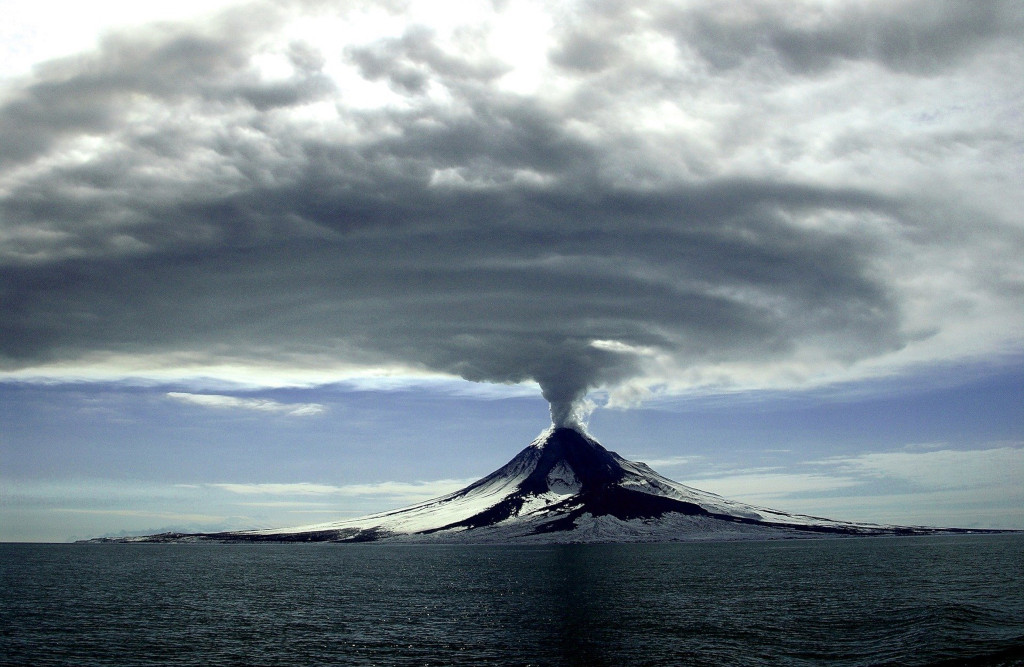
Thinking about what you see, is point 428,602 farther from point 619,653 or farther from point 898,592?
point 898,592

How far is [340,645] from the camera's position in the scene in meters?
83.5

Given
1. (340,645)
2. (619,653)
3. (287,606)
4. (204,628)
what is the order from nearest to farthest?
(619,653) → (340,645) → (204,628) → (287,606)

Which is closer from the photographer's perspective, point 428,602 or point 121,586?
point 428,602

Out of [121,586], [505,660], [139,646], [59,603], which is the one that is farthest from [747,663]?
[121,586]

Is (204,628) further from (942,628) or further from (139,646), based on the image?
(942,628)

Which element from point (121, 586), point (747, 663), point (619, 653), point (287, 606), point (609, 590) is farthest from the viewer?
point (121, 586)

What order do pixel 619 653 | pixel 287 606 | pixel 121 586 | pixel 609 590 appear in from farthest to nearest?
pixel 121 586
pixel 609 590
pixel 287 606
pixel 619 653

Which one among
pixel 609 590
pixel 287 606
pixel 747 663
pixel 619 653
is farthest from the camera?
pixel 609 590

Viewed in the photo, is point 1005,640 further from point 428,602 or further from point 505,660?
point 428,602

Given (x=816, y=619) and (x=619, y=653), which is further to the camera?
(x=816, y=619)

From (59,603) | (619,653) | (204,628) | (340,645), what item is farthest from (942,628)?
(59,603)

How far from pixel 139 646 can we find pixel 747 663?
6180 centimetres

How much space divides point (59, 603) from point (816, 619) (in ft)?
381

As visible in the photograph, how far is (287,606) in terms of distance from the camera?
123 metres
